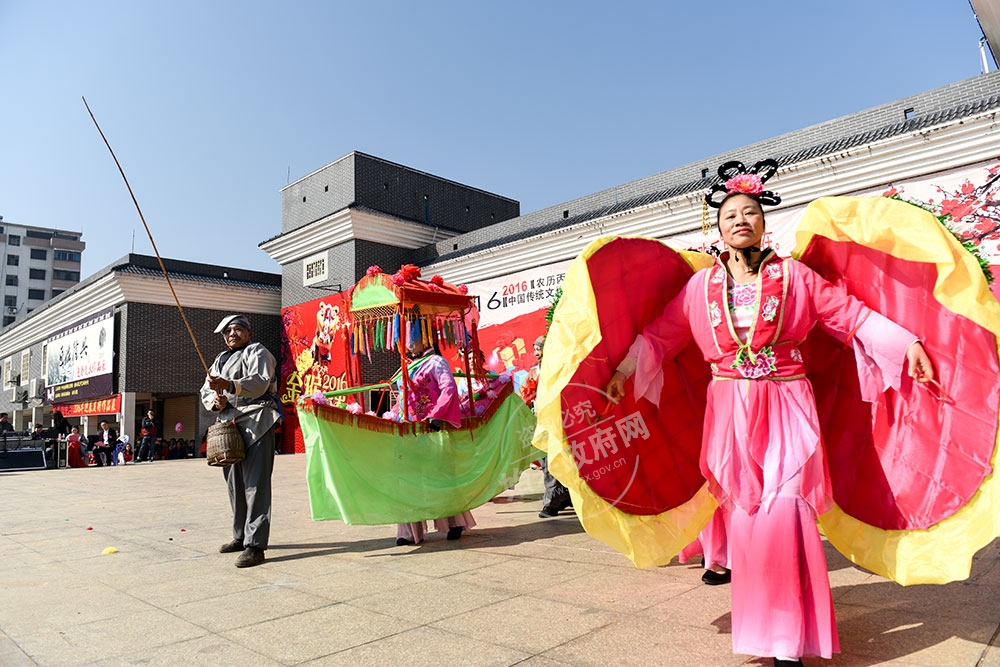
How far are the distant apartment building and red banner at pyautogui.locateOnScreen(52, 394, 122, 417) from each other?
4388 cm

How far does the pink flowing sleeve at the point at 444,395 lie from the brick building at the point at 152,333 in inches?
654

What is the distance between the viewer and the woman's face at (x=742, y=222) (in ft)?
8.93

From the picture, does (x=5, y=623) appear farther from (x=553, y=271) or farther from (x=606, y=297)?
(x=553, y=271)

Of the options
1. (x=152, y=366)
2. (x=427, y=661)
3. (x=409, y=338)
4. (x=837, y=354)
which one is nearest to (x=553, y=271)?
(x=409, y=338)

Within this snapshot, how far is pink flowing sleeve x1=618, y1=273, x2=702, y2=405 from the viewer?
9.59 feet

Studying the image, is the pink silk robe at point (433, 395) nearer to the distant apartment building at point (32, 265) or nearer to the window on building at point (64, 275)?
the distant apartment building at point (32, 265)

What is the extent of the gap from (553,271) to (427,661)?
10548mm

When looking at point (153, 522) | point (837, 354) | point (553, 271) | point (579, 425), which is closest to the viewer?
point (579, 425)

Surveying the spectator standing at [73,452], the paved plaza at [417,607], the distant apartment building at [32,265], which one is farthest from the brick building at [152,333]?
the distant apartment building at [32,265]

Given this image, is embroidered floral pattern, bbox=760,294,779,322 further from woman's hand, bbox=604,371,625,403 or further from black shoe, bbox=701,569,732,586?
black shoe, bbox=701,569,732,586

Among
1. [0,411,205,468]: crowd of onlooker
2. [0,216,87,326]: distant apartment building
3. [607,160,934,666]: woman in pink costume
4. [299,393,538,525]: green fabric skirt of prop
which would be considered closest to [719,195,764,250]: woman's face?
[607,160,934,666]: woman in pink costume

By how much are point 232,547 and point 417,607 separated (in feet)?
7.09

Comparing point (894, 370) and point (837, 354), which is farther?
point (837, 354)

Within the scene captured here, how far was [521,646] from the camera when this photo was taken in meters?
2.55
